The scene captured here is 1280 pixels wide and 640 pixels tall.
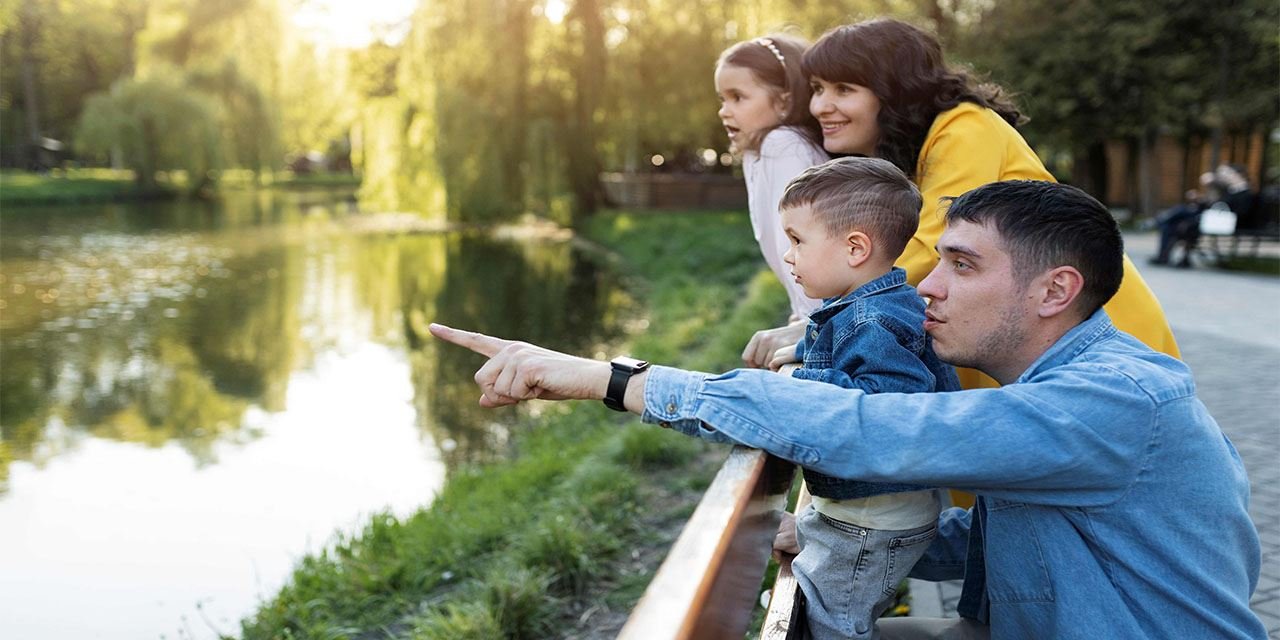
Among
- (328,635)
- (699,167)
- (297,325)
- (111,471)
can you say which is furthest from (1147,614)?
(699,167)

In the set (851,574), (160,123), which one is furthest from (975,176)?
(160,123)

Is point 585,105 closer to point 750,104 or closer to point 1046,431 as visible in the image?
point 750,104

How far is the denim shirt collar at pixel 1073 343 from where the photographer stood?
1.58 m

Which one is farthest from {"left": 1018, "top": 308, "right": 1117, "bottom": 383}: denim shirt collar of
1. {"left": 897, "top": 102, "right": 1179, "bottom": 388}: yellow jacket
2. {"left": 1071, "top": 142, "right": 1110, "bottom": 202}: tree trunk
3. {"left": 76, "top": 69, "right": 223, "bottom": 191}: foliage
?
{"left": 76, "top": 69, "right": 223, "bottom": 191}: foliage

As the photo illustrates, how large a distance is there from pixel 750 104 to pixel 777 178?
1.04ft

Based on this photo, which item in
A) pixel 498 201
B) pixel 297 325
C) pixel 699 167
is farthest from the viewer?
pixel 699 167

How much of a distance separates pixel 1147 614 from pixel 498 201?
2346 cm

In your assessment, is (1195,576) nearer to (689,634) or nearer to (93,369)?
(689,634)

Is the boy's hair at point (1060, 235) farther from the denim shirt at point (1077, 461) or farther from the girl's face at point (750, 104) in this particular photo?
the girl's face at point (750, 104)

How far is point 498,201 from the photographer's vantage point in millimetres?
24453

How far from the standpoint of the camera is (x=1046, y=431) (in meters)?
1.42

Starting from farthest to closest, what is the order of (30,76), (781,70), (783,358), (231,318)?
(30,76) → (231,318) → (781,70) → (783,358)

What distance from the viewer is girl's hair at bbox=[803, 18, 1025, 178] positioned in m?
2.62

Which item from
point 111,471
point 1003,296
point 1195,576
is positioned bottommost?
point 111,471
